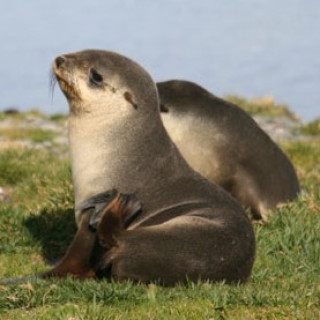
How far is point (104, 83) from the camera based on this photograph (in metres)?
7.75

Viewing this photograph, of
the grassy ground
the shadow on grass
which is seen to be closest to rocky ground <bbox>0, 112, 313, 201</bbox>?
the grassy ground

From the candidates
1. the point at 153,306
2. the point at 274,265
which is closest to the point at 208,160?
the point at 274,265

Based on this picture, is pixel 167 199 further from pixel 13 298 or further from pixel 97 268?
pixel 13 298

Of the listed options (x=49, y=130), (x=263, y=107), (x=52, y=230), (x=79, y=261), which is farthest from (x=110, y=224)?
(x=263, y=107)

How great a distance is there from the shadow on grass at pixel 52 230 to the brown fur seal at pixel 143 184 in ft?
4.27

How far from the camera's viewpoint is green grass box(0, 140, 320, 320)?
5.88 m

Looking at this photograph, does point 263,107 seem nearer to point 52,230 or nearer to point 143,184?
point 52,230

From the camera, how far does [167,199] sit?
7.27 meters

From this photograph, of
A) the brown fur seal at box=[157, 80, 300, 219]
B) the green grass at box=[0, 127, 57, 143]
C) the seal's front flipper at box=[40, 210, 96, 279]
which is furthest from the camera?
the green grass at box=[0, 127, 57, 143]

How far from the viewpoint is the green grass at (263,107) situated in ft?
71.7

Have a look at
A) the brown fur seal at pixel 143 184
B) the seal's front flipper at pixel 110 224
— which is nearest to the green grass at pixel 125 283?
the brown fur seal at pixel 143 184

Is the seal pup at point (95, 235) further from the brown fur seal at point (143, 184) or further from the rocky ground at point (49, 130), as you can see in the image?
the rocky ground at point (49, 130)

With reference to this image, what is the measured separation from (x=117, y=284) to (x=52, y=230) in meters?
2.80

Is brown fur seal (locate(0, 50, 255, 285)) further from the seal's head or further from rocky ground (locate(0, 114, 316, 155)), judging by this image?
rocky ground (locate(0, 114, 316, 155))
